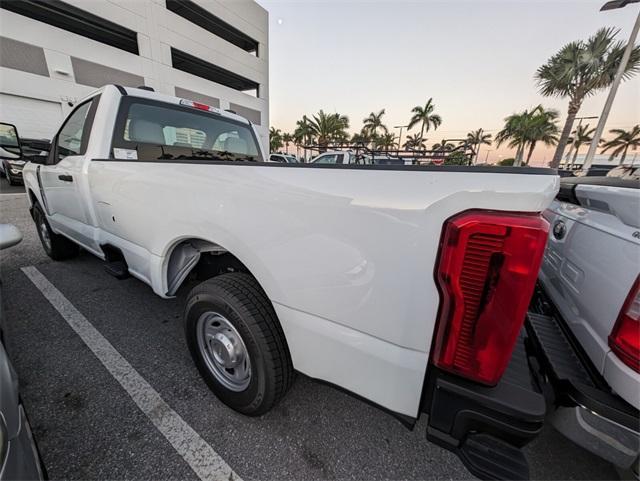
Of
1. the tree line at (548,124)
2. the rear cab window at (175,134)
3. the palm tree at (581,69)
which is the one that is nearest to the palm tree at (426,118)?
the tree line at (548,124)

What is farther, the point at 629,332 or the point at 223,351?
the point at 223,351

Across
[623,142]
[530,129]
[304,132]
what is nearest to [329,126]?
[304,132]

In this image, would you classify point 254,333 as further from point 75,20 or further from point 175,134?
point 75,20

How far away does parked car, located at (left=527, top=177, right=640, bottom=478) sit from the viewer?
101cm

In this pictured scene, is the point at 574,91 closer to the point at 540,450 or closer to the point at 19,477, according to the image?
the point at 540,450

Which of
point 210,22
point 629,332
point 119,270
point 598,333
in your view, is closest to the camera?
point 629,332

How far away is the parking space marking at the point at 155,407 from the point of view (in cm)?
146

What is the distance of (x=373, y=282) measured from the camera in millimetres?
1030

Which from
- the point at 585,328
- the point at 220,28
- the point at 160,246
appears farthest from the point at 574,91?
the point at 220,28

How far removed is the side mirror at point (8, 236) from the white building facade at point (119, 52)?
668 inches

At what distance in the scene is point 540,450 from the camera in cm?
160

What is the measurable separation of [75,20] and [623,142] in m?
73.6

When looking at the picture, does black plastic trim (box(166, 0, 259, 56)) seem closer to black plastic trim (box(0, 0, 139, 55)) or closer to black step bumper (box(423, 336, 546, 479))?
black plastic trim (box(0, 0, 139, 55))

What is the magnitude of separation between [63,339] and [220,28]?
90.9 feet
